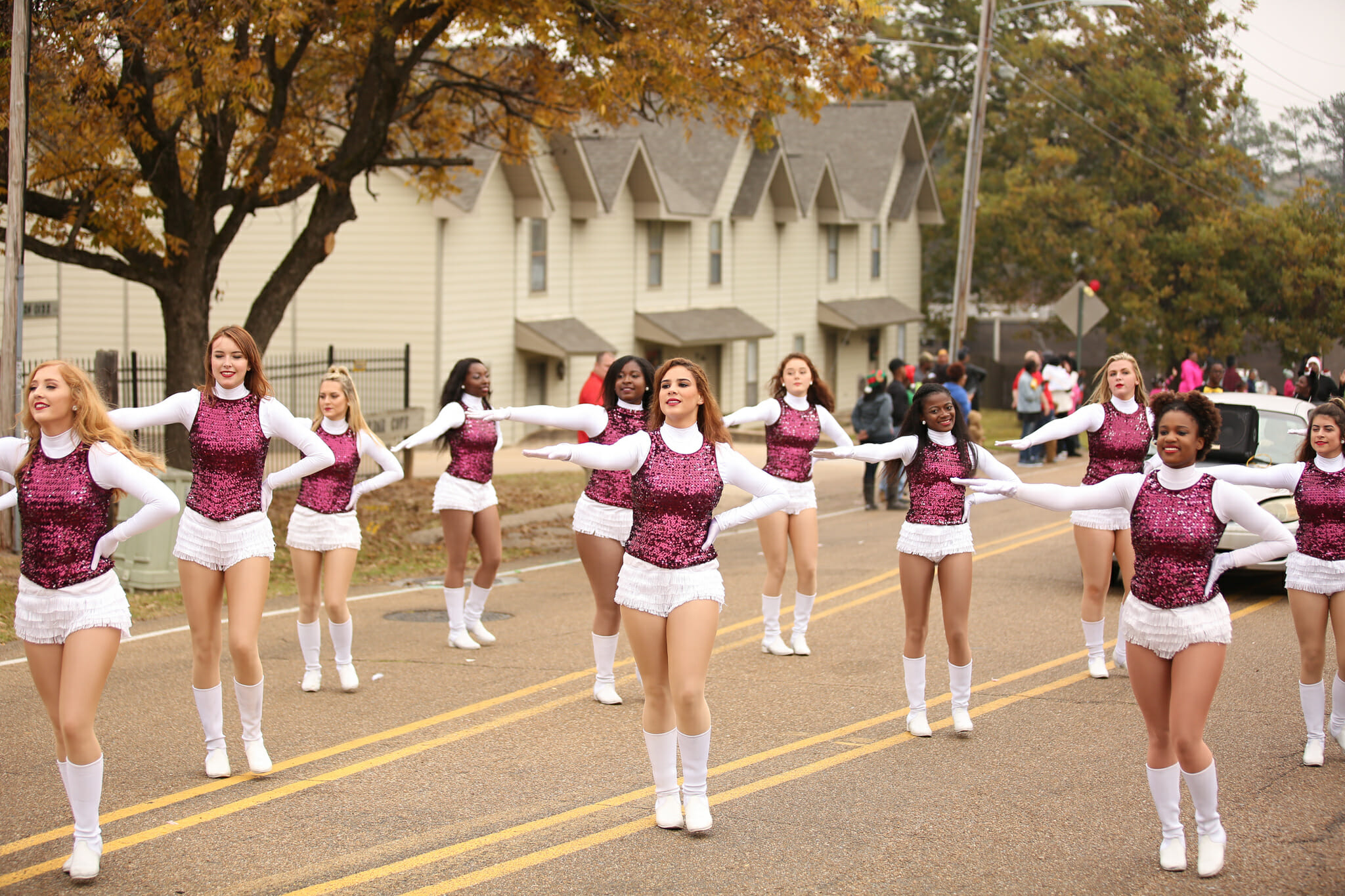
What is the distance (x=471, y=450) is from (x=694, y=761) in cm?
413

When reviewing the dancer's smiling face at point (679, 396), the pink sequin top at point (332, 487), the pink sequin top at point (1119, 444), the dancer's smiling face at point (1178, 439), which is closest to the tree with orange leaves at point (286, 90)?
the pink sequin top at point (332, 487)

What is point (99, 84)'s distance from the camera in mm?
13539

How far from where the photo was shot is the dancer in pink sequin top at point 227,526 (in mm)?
6914

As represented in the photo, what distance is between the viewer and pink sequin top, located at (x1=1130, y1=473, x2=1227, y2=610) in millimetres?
5820

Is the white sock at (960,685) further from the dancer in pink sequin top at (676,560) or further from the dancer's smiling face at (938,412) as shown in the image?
the dancer in pink sequin top at (676,560)

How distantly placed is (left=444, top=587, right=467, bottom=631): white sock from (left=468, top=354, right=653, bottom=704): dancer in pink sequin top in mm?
1814

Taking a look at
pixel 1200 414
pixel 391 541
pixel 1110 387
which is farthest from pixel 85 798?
pixel 391 541

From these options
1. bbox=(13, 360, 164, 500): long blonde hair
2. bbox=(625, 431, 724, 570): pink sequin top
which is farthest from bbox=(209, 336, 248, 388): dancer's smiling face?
bbox=(625, 431, 724, 570): pink sequin top

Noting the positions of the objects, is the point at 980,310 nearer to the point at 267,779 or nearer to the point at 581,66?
the point at 581,66

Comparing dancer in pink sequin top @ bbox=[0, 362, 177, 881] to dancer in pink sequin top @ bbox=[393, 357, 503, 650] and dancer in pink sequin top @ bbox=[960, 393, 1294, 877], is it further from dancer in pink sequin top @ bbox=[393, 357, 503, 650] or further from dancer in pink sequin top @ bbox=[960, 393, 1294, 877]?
dancer in pink sequin top @ bbox=[960, 393, 1294, 877]

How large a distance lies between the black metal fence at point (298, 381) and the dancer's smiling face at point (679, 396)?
41.7ft

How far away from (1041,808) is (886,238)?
121 ft

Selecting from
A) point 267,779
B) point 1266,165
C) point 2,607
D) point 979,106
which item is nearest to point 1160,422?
A: point 267,779

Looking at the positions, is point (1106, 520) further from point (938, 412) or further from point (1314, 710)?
point (1314, 710)
